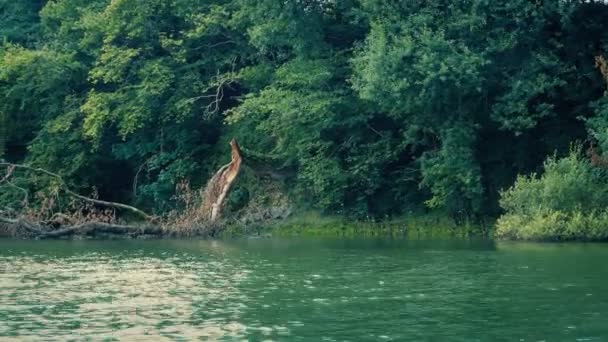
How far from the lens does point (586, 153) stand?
4188 cm

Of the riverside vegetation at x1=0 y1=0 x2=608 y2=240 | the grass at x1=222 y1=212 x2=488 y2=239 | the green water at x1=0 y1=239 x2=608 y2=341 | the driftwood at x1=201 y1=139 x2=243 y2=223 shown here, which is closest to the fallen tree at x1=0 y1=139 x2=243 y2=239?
the driftwood at x1=201 y1=139 x2=243 y2=223

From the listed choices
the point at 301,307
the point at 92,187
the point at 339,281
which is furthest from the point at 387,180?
the point at 301,307

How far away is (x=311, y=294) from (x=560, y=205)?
60.7 feet

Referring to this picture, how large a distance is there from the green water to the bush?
84.9 inches

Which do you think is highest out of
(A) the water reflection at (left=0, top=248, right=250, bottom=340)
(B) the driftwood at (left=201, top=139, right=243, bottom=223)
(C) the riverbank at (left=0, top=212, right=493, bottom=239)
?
(B) the driftwood at (left=201, top=139, right=243, bottom=223)

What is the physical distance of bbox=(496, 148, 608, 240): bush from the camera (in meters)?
38.3

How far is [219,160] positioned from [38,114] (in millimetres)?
9354

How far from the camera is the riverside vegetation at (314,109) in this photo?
41188 millimetres

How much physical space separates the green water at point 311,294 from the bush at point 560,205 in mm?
2156

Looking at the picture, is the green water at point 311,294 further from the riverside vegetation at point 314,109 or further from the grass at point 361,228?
the grass at point 361,228

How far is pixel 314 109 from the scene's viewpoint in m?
44.8

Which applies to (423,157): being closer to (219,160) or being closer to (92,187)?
(219,160)

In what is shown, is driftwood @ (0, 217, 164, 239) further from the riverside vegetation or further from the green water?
the green water

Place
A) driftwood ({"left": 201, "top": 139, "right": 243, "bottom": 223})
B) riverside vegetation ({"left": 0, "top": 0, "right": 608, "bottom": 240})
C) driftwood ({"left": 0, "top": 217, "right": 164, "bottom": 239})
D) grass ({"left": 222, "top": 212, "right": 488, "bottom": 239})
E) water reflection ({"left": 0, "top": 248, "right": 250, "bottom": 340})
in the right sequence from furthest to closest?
driftwood ({"left": 201, "top": 139, "right": 243, "bottom": 223})
grass ({"left": 222, "top": 212, "right": 488, "bottom": 239})
driftwood ({"left": 0, "top": 217, "right": 164, "bottom": 239})
riverside vegetation ({"left": 0, "top": 0, "right": 608, "bottom": 240})
water reflection ({"left": 0, "top": 248, "right": 250, "bottom": 340})
